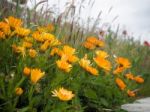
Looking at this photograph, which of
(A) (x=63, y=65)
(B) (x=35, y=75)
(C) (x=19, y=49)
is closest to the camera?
(B) (x=35, y=75)

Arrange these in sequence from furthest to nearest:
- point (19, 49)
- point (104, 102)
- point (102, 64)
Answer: point (104, 102)
point (102, 64)
point (19, 49)

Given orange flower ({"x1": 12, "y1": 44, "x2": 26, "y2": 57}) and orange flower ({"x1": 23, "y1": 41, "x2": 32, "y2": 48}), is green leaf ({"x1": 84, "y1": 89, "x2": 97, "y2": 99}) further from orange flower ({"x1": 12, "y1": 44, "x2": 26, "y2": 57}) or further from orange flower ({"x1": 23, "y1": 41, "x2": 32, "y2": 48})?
orange flower ({"x1": 12, "y1": 44, "x2": 26, "y2": 57})

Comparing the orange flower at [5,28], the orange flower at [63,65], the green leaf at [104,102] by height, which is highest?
the orange flower at [5,28]

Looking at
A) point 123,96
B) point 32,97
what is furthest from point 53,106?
point 123,96

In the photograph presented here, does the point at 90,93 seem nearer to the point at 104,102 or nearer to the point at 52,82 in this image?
the point at 104,102

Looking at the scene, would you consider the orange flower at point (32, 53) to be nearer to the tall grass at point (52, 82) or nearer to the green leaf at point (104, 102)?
the tall grass at point (52, 82)

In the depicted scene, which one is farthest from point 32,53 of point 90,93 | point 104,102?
point 104,102

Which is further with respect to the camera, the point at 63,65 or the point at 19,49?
the point at 19,49

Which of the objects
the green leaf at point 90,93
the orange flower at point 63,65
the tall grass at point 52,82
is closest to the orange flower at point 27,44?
the tall grass at point 52,82

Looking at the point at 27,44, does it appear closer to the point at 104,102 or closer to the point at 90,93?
the point at 90,93

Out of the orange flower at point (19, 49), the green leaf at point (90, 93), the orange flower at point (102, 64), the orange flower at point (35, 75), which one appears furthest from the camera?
the green leaf at point (90, 93)

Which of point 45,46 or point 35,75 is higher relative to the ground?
point 45,46

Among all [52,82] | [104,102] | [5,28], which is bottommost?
[104,102]
